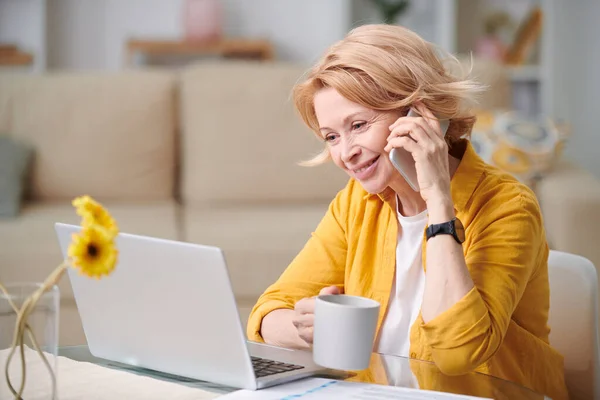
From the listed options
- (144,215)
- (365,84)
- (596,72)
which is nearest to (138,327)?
(365,84)

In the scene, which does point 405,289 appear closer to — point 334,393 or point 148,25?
point 334,393

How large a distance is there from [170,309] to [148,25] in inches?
148

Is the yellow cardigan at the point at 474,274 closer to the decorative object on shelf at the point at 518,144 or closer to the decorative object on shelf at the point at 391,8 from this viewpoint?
the decorative object on shelf at the point at 518,144

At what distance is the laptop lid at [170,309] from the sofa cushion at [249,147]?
190cm

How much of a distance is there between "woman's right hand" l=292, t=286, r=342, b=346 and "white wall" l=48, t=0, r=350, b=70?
351 centimetres

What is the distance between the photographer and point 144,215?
2.74 meters

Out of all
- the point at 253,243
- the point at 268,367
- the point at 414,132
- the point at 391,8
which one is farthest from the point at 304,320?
the point at 391,8

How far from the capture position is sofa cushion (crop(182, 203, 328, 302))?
2471mm

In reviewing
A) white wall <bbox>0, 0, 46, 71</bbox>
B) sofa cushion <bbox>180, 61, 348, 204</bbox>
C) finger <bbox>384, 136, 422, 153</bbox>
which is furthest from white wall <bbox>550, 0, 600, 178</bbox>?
finger <bbox>384, 136, 422, 153</bbox>

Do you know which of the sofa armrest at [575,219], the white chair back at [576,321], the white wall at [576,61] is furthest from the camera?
the white wall at [576,61]

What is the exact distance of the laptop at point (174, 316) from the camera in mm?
893

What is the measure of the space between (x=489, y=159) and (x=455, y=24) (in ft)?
5.65

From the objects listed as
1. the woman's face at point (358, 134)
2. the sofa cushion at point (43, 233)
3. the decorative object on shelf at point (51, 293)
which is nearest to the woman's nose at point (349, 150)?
the woman's face at point (358, 134)

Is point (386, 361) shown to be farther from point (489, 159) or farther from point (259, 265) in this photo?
point (489, 159)
